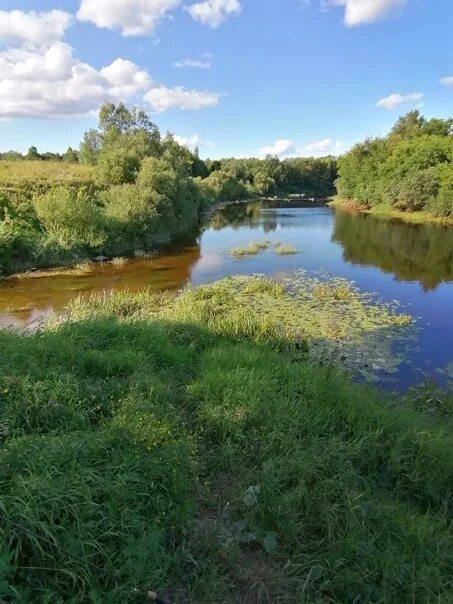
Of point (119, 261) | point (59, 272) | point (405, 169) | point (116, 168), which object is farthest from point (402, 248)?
point (405, 169)

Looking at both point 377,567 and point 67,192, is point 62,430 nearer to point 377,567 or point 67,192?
point 377,567

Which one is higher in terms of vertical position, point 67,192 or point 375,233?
point 67,192

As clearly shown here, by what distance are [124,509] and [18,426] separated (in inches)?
52.0

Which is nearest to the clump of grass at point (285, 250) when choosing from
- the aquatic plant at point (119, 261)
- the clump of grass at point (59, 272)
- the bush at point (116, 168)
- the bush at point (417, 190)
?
the aquatic plant at point (119, 261)

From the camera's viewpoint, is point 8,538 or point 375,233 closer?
point 8,538

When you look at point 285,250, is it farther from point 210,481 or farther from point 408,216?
point 408,216

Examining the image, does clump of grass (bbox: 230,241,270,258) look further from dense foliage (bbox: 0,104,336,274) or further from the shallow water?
dense foliage (bbox: 0,104,336,274)

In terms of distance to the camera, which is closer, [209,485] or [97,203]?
[209,485]

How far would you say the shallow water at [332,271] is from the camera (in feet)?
35.2

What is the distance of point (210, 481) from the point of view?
371 centimetres

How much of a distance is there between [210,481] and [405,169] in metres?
46.9

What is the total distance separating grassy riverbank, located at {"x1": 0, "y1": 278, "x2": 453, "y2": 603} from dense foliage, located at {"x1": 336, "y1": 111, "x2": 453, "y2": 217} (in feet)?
120

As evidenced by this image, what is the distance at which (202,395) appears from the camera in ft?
16.3

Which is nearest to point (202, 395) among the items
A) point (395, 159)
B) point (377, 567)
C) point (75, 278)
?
point (377, 567)
